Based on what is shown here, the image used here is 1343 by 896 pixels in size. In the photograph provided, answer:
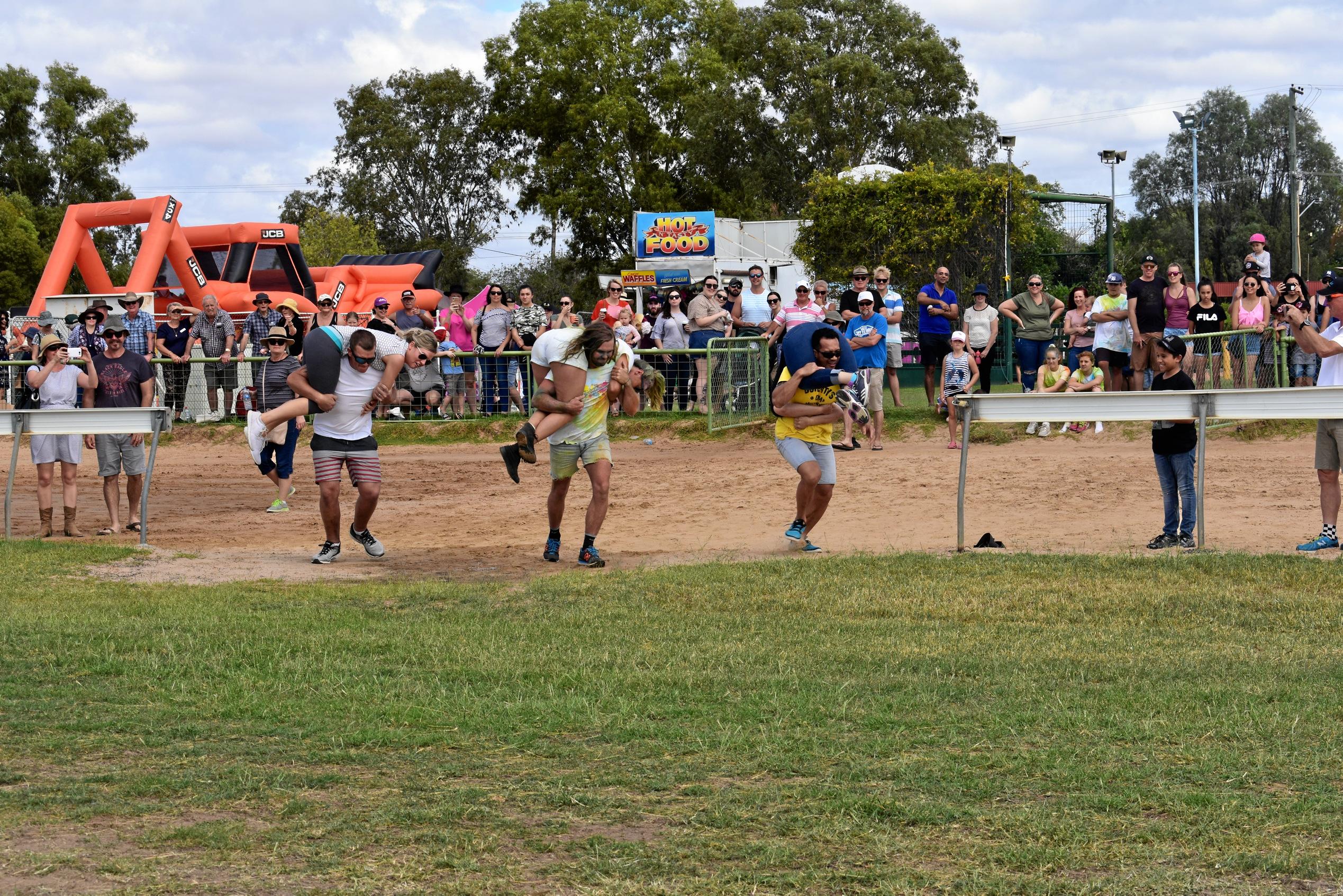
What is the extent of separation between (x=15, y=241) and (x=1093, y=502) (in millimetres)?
46114

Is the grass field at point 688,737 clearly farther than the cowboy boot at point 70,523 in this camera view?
No

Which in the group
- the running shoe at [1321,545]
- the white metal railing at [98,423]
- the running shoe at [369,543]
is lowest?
the running shoe at [1321,545]

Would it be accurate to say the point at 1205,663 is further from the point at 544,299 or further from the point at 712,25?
the point at 544,299

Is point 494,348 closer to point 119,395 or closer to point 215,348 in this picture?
point 215,348

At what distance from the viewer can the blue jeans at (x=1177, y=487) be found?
11.6m

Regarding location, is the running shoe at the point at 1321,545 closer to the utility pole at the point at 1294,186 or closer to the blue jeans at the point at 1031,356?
the blue jeans at the point at 1031,356

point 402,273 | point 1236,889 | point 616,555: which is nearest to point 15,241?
point 402,273

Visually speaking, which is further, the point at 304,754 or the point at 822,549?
the point at 822,549

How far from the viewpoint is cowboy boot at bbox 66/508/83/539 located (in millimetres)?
13758

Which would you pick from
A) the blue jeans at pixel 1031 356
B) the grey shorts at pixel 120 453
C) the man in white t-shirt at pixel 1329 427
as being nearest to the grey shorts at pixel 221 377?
the grey shorts at pixel 120 453

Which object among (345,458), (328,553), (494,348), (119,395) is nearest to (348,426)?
(345,458)

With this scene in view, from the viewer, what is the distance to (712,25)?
55.8 meters

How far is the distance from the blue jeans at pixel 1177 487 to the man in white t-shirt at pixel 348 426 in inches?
249

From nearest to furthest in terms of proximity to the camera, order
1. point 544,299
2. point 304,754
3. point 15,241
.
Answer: point 304,754 < point 15,241 < point 544,299
